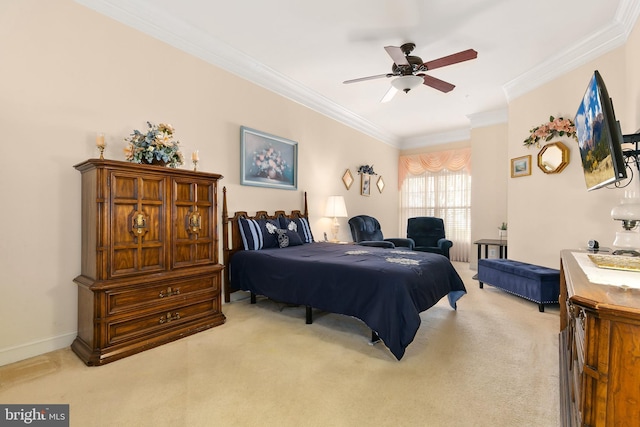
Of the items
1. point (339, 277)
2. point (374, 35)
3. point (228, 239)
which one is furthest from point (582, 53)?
point (228, 239)

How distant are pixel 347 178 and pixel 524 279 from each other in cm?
329

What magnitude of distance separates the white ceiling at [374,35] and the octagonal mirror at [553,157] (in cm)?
91

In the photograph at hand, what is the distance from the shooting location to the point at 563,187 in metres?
3.73

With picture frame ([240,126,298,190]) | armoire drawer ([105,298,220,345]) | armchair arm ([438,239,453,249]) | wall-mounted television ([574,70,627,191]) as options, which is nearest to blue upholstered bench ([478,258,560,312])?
armchair arm ([438,239,453,249])

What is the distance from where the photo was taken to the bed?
2338 millimetres

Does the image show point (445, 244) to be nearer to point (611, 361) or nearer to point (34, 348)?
point (611, 361)

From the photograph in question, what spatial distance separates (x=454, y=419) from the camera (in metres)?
1.62

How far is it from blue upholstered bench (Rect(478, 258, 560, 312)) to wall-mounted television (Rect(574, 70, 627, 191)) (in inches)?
62.1

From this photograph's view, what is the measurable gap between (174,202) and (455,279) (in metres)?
2.93

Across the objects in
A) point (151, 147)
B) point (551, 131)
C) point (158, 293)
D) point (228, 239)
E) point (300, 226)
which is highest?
point (551, 131)

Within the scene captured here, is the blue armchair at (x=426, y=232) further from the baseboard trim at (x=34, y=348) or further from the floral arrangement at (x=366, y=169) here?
the baseboard trim at (x=34, y=348)

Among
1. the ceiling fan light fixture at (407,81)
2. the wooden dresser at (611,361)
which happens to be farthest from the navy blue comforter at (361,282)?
the ceiling fan light fixture at (407,81)

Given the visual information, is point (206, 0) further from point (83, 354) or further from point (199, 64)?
point (83, 354)

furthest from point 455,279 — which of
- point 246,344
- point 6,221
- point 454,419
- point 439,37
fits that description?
point 6,221
